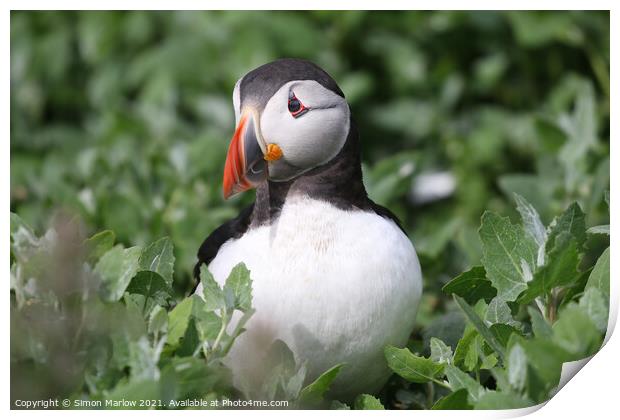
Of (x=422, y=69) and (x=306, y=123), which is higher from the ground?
(x=306, y=123)

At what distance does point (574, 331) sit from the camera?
66.3 inches

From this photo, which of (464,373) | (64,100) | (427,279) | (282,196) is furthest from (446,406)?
(64,100)

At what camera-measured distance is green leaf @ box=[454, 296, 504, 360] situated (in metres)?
1.77

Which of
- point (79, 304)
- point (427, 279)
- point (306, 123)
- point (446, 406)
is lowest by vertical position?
point (427, 279)

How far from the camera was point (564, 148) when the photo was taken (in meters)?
2.97

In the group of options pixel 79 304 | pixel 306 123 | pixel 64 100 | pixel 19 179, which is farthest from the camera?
pixel 64 100

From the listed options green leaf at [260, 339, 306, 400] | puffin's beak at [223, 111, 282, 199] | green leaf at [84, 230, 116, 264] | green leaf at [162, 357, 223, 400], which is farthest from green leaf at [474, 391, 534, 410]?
green leaf at [84, 230, 116, 264]

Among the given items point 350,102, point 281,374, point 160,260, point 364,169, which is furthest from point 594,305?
point 350,102

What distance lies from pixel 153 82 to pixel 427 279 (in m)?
1.49

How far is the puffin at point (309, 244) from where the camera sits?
188 cm

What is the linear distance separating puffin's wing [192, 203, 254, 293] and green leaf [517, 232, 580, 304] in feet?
1.80

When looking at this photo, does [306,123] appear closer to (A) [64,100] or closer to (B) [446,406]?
(B) [446,406]

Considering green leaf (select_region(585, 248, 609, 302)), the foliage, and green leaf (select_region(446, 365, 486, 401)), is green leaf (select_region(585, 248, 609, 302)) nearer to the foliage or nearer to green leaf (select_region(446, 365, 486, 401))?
the foliage

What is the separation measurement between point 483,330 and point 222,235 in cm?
59
